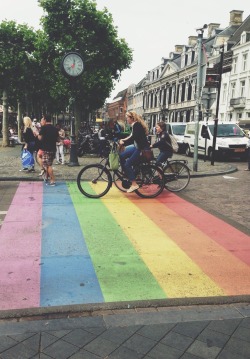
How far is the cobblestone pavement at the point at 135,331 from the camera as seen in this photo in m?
2.40

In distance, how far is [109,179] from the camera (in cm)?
766

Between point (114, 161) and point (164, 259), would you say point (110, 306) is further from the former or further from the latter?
point (114, 161)

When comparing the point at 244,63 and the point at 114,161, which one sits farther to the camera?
the point at 244,63

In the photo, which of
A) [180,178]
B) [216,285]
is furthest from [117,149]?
[216,285]

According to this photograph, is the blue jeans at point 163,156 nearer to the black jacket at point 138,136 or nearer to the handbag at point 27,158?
the black jacket at point 138,136

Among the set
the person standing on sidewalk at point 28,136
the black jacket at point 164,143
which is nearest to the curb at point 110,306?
the black jacket at point 164,143

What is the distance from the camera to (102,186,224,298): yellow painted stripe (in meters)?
3.46

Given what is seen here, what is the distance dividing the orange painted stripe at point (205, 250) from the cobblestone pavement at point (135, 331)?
0.42 m

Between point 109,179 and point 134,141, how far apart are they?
1.03 m

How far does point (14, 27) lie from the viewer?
76.6 ft

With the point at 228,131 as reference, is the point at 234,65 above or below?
above

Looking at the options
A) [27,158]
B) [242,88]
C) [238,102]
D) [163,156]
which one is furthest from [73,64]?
[242,88]

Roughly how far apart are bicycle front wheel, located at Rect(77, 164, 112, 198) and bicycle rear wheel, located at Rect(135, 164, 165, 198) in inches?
27.9

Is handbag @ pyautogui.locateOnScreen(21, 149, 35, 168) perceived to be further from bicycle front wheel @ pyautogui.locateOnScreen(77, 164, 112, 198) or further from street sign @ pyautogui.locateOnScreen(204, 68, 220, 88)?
street sign @ pyautogui.locateOnScreen(204, 68, 220, 88)
